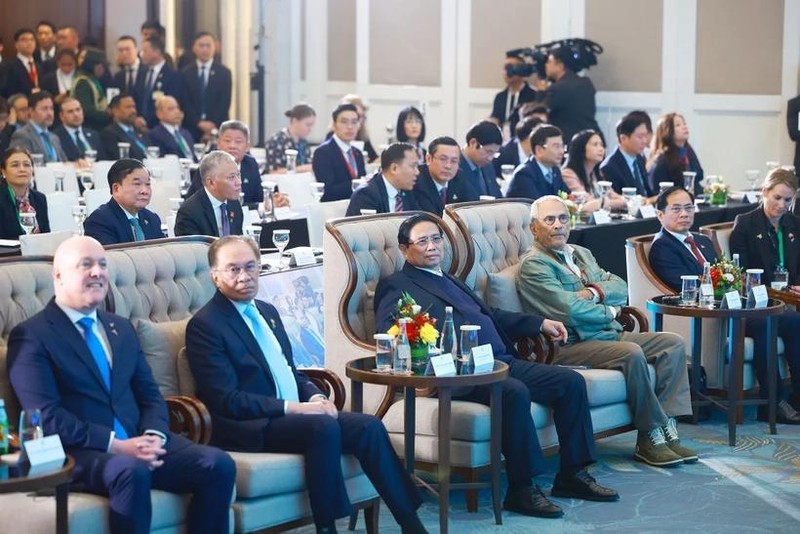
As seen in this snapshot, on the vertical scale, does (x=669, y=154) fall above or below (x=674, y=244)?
above

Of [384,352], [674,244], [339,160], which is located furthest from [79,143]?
[384,352]

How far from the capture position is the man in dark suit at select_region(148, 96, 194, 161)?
12820mm

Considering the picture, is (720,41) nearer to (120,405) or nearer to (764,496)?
(764,496)

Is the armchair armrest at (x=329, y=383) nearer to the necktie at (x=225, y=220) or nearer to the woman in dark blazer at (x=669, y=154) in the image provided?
the necktie at (x=225, y=220)

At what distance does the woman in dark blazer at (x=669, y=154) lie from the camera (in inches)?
428

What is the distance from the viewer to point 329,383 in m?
5.39

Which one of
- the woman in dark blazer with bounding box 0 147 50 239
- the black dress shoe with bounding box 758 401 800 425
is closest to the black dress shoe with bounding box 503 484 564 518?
the black dress shoe with bounding box 758 401 800 425

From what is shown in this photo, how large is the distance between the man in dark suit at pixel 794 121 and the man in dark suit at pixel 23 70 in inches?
278

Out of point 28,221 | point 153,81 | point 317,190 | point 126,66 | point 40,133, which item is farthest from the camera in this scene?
point 126,66

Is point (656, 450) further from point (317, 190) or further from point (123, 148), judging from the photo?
point (123, 148)

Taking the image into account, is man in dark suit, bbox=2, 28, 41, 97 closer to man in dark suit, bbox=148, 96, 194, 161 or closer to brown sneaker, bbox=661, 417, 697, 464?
man in dark suit, bbox=148, 96, 194, 161

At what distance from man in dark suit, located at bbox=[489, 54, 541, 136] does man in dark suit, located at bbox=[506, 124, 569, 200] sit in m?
5.26

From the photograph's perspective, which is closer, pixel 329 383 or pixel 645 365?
pixel 329 383

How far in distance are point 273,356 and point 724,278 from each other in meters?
2.57
